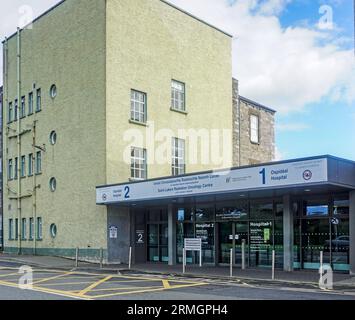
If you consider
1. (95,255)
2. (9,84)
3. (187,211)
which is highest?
(9,84)

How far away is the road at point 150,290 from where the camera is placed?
13.2m

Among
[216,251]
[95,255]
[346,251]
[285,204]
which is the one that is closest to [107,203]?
[95,255]

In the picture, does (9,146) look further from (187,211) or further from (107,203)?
(187,211)

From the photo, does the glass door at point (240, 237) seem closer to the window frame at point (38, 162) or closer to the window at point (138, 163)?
the window at point (138, 163)

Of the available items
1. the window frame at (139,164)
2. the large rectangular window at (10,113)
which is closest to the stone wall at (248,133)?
the window frame at (139,164)

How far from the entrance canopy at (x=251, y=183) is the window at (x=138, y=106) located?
5.03 m

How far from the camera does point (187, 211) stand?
25.6 m

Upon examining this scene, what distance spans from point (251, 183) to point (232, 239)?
5.07 meters

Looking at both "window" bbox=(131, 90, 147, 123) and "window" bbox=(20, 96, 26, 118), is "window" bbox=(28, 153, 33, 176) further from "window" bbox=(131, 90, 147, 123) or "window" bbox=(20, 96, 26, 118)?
"window" bbox=(131, 90, 147, 123)

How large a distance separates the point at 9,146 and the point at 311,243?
858 inches

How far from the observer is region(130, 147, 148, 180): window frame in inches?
1101

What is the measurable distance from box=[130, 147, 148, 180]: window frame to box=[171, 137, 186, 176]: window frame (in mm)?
2223

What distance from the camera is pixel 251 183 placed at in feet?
63.5
